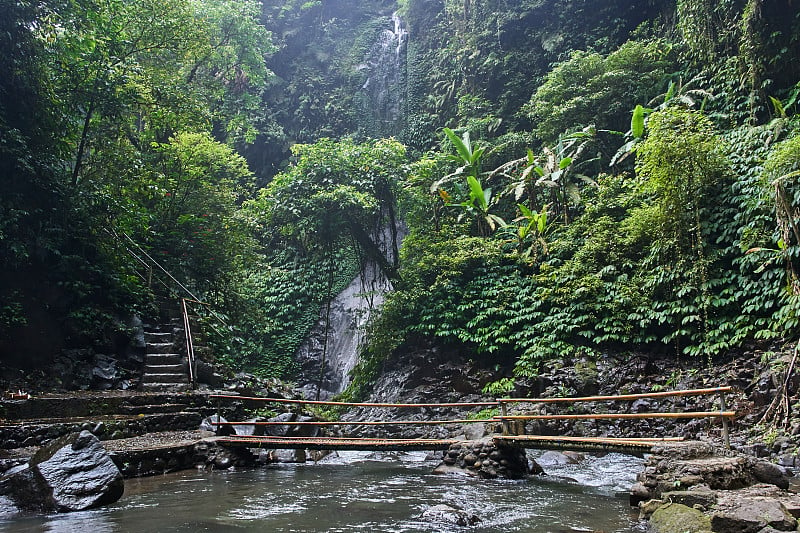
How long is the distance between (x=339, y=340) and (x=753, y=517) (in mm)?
13952

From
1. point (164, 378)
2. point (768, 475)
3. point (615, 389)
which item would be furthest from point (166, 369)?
point (768, 475)

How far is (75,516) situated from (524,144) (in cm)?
1401

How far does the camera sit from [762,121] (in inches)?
423

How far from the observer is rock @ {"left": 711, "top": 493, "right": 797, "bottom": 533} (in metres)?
3.24

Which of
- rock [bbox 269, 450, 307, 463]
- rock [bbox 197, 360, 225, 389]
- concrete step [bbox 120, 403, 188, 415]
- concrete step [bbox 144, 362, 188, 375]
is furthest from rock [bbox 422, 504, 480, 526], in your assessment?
rock [bbox 197, 360, 225, 389]

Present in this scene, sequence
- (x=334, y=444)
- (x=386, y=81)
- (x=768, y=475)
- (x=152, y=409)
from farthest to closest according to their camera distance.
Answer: (x=386, y=81) < (x=152, y=409) < (x=334, y=444) < (x=768, y=475)

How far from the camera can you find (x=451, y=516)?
450cm

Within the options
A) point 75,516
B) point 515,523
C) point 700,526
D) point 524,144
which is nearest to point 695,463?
point 700,526

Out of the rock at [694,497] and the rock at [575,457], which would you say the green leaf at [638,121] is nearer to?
the rock at [575,457]

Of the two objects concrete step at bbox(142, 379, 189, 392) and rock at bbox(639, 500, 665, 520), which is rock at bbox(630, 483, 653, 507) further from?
concrete step at bbox(142, 379, 189, 392)

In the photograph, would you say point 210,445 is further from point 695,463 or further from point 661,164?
point 661,164

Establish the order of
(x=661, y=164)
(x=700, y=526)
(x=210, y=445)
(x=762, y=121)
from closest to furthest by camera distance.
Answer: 1. (x=700, y=526)
2. (x=210, y=445)
3. (x=661, y=164)
4. (x=762, y=121)

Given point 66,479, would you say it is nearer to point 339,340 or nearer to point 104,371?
point 104,371

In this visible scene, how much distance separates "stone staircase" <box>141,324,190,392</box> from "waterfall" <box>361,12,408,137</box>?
1235 cm
